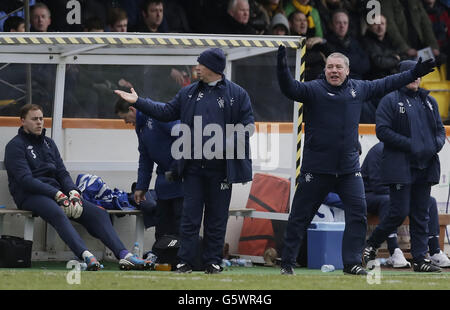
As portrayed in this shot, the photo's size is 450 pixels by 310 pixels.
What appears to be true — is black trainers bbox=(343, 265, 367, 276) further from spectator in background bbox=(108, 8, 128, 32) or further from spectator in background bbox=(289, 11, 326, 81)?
spectator in background bbox=(289, 11, 326, 81)

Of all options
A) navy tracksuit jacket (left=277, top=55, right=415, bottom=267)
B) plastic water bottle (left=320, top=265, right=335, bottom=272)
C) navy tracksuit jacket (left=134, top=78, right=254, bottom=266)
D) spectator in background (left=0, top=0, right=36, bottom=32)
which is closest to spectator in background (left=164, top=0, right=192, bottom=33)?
spectator in background (left=0, top=0, right=36, bottom=32)

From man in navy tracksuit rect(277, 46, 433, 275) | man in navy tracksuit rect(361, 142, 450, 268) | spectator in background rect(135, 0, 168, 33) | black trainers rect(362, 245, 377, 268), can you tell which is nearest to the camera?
man in navy tracksuit rect(277, 46, 433, 275)

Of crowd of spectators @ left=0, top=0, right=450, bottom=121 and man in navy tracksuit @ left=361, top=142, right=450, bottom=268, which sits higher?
crowd of spectators @ left=0, top=0, right=450, bottom=121

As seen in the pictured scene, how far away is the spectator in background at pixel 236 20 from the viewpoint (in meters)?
16.1

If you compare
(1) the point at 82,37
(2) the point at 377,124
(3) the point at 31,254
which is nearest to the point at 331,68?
(2) the point at 377,124

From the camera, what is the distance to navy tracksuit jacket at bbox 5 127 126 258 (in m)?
12.1

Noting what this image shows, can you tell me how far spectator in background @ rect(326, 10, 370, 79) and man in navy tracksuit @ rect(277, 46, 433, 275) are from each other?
6.15m

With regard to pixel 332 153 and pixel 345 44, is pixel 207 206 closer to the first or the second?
pixel 332 153

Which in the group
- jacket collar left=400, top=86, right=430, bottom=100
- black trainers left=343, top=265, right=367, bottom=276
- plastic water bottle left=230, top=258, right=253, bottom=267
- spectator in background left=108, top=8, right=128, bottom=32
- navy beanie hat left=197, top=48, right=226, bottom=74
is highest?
spectator in background left=108, top=8, right=128, bottom=32

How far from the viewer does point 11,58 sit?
13.2 meters


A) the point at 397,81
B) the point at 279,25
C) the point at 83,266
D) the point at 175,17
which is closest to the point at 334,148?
the point at 397,81
